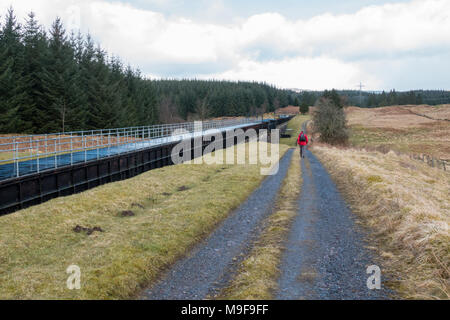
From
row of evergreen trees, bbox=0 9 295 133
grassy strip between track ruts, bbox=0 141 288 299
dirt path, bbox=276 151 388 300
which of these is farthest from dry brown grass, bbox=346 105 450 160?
grassy strip between track ruts, bbox=0 141 288 299

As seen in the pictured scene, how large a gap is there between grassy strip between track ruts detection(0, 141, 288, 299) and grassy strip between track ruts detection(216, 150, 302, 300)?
1756 millimetres

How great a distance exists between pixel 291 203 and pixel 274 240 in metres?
4.62

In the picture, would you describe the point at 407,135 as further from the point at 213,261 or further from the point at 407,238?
the point at 213,261

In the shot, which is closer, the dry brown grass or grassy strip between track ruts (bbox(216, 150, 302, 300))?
grassy strip between track ruts (bbox(216, 150, 302, 300))

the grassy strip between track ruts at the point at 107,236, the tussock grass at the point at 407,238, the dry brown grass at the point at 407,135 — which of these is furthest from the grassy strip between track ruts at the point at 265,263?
the dry brown grass at the point at 407,135

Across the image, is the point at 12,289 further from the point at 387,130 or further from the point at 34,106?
the point at 387,130

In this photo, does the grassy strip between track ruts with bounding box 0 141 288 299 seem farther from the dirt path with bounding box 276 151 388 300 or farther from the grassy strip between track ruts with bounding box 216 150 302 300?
the dirt path with bounding box 276 151 388 300

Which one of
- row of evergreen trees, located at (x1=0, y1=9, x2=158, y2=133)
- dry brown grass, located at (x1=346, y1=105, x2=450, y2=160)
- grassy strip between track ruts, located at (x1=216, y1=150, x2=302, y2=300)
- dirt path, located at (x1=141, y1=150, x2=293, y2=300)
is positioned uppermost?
row of evergreen trees, located at (x1=0, y1=9, x2=158, y2=133)

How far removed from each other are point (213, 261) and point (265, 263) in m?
1.27

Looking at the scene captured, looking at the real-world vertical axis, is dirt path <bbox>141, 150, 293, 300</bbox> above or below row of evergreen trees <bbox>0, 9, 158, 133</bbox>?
below

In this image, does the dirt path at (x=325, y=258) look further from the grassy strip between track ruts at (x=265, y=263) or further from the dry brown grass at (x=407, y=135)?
the dry brown grass at (x=407, y=135)

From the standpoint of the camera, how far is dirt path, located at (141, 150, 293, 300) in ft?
22.9
